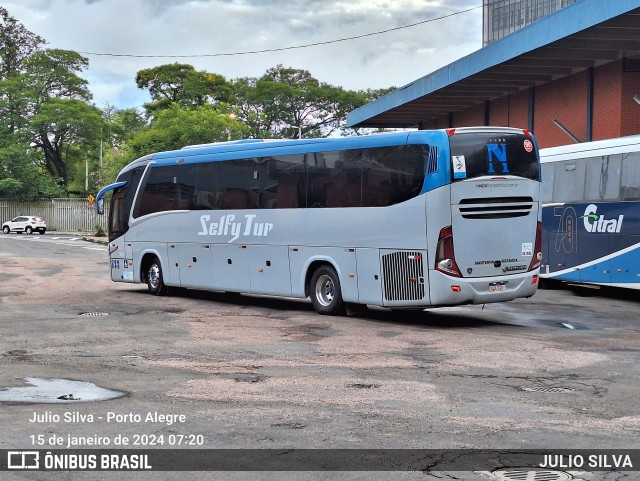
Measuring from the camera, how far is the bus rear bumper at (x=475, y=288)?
15.9 meters

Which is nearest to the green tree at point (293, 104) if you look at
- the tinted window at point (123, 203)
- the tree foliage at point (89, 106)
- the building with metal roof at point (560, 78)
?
the tree foliage at point (89, 106)

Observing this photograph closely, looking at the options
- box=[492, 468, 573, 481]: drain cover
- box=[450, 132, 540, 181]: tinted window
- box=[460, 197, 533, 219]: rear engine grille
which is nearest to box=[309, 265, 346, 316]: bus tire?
box=[460, 197, 533, 219]: rear engine grille

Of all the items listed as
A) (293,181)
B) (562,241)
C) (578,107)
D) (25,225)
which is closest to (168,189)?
(293,181)

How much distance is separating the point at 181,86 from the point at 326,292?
76.3 m

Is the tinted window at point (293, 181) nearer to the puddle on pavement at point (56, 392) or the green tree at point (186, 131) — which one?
the puddle on pavement at point (56, 392)

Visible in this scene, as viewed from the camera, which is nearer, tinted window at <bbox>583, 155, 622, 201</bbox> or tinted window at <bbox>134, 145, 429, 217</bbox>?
tinted window at <bbox>134, 145, 429, 217</bbox>

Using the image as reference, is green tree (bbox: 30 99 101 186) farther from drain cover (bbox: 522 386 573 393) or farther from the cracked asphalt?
drain cover (bbox: 522 386 573 393)

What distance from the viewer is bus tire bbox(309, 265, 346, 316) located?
17859mm

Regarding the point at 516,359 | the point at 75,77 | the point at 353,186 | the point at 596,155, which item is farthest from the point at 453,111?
the point at 75,77

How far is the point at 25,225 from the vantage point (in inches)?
3036

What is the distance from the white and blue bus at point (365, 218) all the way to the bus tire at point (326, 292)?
24 mm

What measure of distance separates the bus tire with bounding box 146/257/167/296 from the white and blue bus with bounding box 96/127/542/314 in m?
0.55

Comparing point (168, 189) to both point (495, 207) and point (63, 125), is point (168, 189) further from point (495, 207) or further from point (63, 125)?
point (63, 125)

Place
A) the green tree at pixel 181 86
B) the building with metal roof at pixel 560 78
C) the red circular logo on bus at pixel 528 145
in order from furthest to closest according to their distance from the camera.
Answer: the green tree at pixel 181 86, the building with metal roof at pixel 560 78, the red circular logo on bus at pixel 528 145
